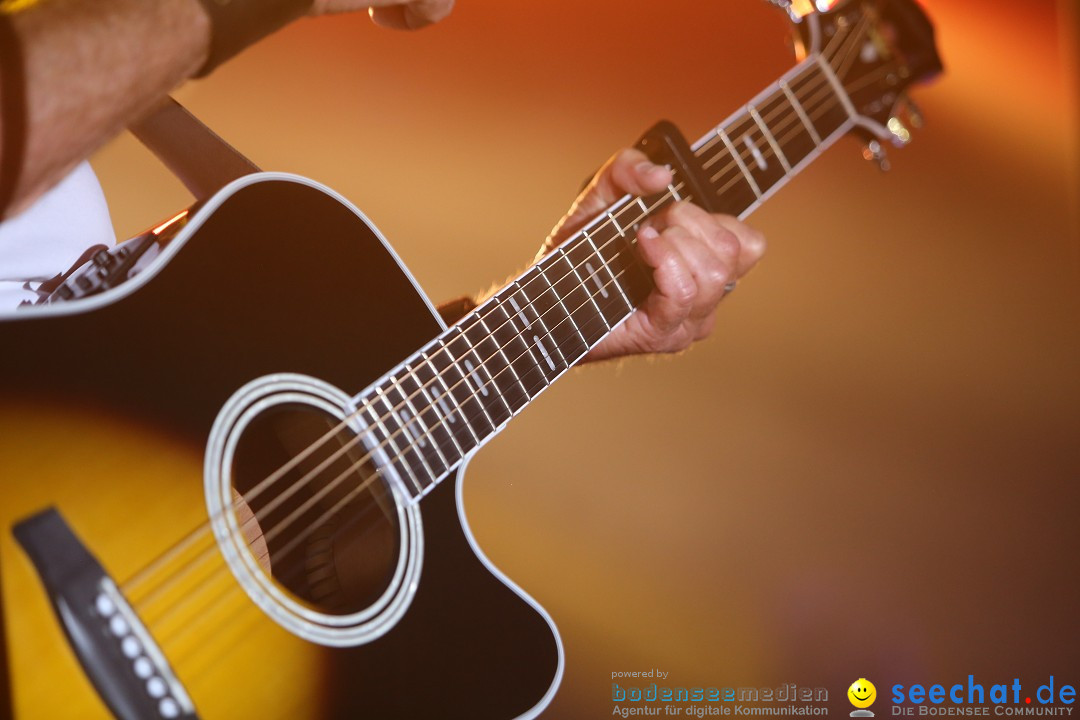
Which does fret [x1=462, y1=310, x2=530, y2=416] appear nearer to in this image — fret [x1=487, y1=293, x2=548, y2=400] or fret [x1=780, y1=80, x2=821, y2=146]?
fret [x1=487, y1=293, x2=548, y2=400]

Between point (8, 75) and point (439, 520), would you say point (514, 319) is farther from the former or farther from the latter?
point (8, 75)

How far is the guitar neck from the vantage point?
0.77 meters

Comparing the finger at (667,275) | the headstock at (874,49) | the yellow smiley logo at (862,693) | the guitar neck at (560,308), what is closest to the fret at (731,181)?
the guitar neck at (560,308)

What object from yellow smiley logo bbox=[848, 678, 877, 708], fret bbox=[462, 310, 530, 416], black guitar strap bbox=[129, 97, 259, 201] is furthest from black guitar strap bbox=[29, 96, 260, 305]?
yellow smiley logo bbox=[848, 678, 877, 708]

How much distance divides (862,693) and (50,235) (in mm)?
1934

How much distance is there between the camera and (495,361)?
0.84m

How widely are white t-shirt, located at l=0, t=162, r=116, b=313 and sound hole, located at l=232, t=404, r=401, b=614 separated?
0.36 metres

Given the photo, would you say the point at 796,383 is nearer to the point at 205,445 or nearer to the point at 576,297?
the point at 576,297

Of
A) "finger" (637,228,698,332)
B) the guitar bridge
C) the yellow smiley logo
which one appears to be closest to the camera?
the guitar bridge

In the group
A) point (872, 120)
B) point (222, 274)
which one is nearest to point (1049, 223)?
point (872, 120)

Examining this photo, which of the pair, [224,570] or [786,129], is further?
[786,129]

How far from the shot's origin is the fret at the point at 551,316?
89 centimetres

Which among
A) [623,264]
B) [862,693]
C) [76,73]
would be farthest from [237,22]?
[862,693]

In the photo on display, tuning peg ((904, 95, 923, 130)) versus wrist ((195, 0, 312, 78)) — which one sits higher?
wrist ((195, 0, 312, 78))
